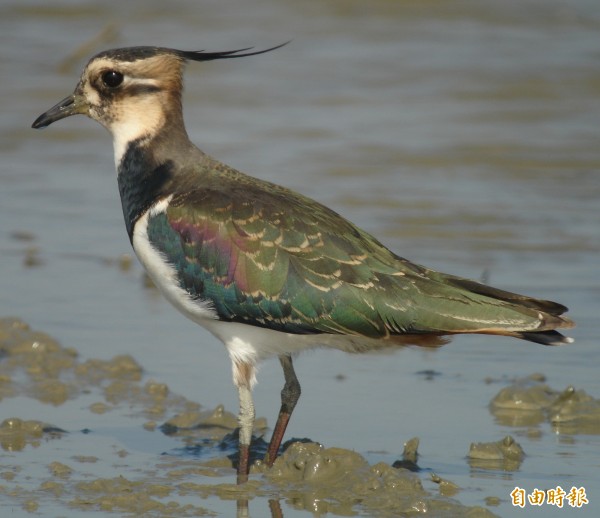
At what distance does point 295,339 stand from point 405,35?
12.1 metres

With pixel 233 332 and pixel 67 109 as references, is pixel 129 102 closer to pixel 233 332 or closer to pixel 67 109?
pixel 67 109

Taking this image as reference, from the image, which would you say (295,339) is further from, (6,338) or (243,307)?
(6,338)

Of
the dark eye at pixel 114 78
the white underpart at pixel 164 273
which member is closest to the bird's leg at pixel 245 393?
the white underpart at pixel 164 273

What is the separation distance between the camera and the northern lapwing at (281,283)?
7.55 meters

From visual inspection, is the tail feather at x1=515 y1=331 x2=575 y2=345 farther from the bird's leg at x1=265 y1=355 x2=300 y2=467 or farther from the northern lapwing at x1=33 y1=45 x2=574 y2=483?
the bird's leg at x1=265 y1=355 x2=300 y2=467

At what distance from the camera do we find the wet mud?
277 inches

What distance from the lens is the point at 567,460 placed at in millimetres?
7777

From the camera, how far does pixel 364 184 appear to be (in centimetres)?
1372

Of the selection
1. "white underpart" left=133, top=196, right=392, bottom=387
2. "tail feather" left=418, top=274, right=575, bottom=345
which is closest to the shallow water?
"white underpart" left=133, top=196, right=392, bottom=387

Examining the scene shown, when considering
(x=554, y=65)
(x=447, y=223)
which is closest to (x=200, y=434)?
(x=447, y=223)

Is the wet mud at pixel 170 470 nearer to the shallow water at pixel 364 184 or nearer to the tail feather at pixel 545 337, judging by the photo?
the shallow water at pixel 364 184

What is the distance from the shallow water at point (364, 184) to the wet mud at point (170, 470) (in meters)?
0.08

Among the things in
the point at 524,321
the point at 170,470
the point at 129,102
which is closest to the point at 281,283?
the point at 170,470

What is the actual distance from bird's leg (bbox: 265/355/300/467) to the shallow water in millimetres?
301
